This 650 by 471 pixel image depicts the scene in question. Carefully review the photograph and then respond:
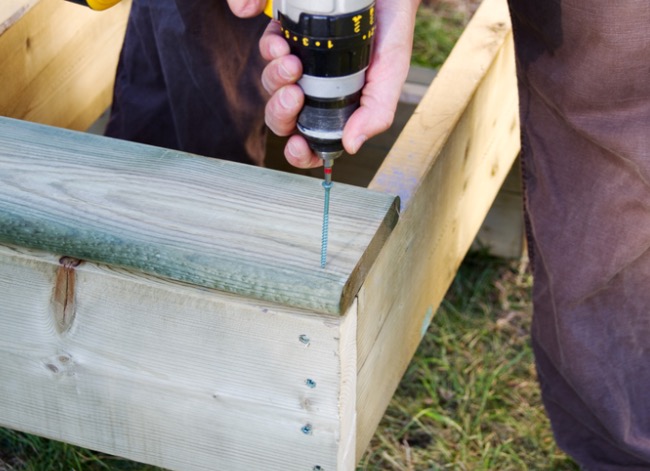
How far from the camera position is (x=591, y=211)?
1.42 meters

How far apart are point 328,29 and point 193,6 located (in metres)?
0.61

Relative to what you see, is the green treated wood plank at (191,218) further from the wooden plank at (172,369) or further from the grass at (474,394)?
the grass at (474,394)

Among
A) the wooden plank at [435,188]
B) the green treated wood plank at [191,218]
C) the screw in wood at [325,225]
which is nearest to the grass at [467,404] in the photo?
the wooden plank at [435,188]

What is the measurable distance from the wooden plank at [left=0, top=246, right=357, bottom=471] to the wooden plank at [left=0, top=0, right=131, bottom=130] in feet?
1.85

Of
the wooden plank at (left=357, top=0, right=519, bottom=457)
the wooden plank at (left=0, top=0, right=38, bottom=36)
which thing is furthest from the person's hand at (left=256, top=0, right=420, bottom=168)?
the wooden plank at (left=0, top=0, right=38, bottom=36)

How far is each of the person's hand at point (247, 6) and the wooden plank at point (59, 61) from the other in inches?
19.6

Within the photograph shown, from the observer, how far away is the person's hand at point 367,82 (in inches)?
42.6

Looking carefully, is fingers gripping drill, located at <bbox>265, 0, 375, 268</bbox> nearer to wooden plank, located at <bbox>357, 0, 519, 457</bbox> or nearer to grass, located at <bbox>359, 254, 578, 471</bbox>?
wooden plank, located at <bbox>357, 0, 519, 457</bbox>

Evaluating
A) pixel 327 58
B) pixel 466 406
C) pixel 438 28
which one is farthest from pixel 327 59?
pixel 438 28

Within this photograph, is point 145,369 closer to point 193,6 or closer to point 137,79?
point 193,6

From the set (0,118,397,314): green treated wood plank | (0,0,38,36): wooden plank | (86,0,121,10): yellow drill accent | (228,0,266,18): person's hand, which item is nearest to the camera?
(0,118,397,314): green treated wood plank

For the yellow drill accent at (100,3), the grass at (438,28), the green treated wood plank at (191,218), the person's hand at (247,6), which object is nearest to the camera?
the green treated wood plank at (191,218)

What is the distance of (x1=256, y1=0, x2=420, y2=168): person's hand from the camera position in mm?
1082

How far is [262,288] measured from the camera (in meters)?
0.99
